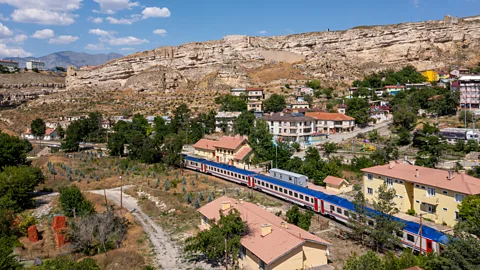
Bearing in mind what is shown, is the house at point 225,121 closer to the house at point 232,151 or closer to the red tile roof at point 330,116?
the red tile roof at point 330,116

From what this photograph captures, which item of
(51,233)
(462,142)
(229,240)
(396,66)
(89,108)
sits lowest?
(51,233)

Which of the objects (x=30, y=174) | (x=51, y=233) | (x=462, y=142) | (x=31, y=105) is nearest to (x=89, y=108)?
(x=31, y=105)

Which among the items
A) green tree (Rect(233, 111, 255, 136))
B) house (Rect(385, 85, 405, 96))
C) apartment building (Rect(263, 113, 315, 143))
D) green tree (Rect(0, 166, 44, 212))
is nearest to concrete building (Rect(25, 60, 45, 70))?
green tree (Rect(233, 111, 255, 136))

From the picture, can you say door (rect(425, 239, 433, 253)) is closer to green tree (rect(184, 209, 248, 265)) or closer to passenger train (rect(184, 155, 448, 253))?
passenger train (rect(184, 155, 448, 253))

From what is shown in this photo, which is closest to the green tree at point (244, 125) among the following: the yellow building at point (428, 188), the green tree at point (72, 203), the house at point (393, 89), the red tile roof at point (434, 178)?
the yellow building at point (428, 188)

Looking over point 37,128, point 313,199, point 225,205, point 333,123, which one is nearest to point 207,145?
point 333,123

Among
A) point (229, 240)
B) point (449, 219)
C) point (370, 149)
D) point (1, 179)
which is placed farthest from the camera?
point (370, 149)

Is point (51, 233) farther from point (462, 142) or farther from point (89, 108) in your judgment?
point (89, 108)

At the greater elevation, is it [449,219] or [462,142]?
[462,142]

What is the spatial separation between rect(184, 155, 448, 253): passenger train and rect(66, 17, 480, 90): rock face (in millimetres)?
49502

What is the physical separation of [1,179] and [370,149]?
111 ft

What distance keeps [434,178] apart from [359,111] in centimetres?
3212

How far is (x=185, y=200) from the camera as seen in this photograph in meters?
27.9

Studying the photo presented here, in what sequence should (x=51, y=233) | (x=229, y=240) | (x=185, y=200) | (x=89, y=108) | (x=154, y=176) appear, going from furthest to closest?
(x=89, y=108)
(x=154, y=176)
(x=185, y=200)
(x=51, y=233)
(x=229, y=240)
